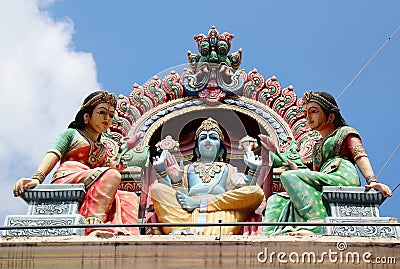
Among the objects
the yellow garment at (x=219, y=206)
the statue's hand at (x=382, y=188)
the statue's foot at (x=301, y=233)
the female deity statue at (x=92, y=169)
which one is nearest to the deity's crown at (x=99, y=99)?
the female deity statue at (x=92, y=169)

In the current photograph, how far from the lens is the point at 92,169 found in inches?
370

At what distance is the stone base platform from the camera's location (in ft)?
24.4

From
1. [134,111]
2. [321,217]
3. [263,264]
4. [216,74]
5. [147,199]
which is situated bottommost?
[263,264]

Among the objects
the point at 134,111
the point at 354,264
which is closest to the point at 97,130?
the point at 134,111

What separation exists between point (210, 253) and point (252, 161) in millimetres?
2749

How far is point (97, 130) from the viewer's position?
33.0 feet

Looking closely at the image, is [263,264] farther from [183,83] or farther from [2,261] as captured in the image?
[183,83]

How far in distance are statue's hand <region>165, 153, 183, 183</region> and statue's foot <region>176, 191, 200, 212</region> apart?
525 millimetres

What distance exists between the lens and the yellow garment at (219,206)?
9.36m

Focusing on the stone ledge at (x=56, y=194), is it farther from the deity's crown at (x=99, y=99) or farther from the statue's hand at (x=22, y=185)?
the deity's crown at (x=99, y=99)

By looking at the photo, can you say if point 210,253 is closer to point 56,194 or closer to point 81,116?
point 56,194

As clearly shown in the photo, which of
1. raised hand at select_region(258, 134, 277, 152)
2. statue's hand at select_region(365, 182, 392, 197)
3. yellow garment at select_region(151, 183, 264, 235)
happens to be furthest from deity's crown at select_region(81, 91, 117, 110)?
statue's hand at select_region(365, 182, 392, 197)

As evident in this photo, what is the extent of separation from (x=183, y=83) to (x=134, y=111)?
3.15 feet

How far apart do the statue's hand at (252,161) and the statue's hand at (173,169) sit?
0.93 m
